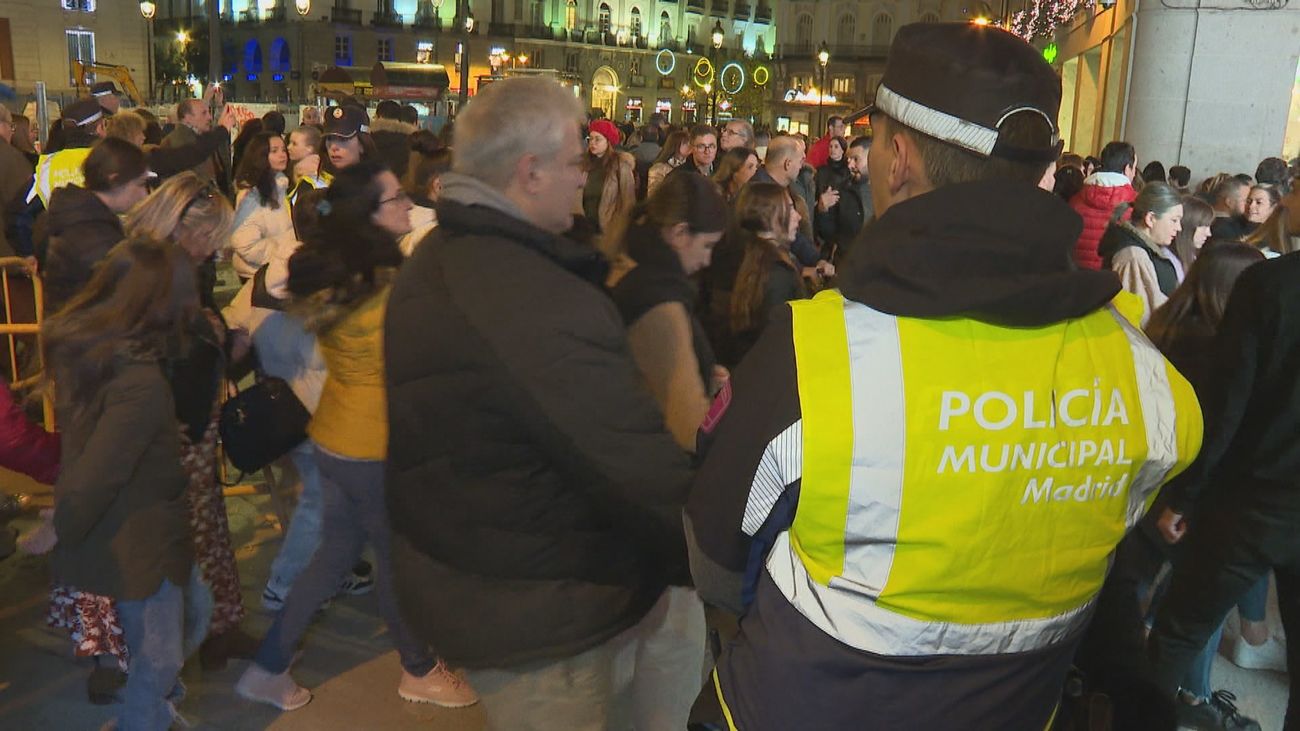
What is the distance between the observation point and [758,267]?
5164 millimetres

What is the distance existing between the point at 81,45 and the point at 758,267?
61.4m

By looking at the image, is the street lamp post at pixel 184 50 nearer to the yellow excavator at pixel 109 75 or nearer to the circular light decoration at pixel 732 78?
the yellow excavator at pixel 109 75

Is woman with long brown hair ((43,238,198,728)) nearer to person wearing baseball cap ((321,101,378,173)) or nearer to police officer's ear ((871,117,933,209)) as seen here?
police officer's ear ((871,117,933,209))

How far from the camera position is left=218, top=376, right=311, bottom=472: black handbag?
4.41 m

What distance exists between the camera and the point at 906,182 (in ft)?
6.28

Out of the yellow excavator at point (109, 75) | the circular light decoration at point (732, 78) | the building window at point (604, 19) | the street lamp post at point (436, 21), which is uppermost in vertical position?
the building window at point (604, 19)

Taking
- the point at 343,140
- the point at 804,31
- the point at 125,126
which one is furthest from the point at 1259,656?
the point at 804,31

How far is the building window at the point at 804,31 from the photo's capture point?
3962 inches

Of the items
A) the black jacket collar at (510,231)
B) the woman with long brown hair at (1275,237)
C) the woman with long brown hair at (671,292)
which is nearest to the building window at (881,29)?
the woman with long brown hair at (1275,237)

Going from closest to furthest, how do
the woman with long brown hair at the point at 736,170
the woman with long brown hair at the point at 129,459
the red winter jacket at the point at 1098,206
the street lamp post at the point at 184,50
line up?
the woman with long brown hair at the point at 129,459, the red winter jacket at the point at 1098,206, the woman with long brown hair at the point at 736,170, the street lamp post at the point at 184,50

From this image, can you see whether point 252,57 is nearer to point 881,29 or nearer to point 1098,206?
point 881,29

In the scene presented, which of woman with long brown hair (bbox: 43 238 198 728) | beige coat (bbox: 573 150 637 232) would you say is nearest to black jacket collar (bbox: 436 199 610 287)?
woman with long brown hair (bbox: 43 238 198 728)

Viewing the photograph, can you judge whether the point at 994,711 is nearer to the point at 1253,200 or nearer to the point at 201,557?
the point at 201,557

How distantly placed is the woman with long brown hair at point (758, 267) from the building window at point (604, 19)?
86.1 metres
